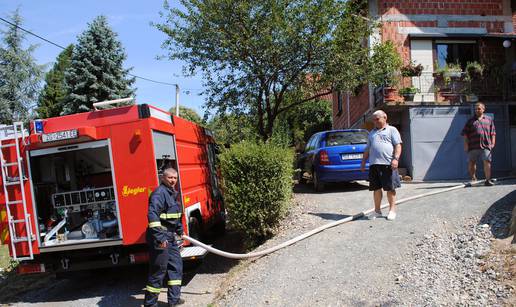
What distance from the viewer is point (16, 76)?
85.4 feet

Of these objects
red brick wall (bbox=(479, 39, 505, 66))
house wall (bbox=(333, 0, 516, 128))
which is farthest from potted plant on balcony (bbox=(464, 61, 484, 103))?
house wall (bbox=(333, 0, 516, 128))

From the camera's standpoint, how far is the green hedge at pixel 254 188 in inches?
293

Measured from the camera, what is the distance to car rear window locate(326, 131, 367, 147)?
36.5ft

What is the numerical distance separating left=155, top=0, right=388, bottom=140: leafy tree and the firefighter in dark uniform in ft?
17.6

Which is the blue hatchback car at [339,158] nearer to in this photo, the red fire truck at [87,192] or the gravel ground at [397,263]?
the gravel ground at [397,263]

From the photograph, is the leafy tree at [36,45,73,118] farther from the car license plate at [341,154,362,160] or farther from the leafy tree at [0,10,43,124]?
the car license plate at [341,154,362,160]

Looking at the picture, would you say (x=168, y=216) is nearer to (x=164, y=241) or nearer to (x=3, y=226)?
(x=164, y=241)

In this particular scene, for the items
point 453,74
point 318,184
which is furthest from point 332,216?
point 453,74

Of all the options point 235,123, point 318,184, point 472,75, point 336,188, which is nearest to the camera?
point 318,184

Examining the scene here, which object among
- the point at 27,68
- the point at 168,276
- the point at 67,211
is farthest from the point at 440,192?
the point at 27,68

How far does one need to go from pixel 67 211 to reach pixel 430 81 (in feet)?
41.3

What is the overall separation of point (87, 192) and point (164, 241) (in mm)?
2118

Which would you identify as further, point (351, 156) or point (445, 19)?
point (445, 19)

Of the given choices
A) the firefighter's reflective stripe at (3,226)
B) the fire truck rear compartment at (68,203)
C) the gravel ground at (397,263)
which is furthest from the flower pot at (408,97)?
the firefighter's reflective stripe at (3,226)
